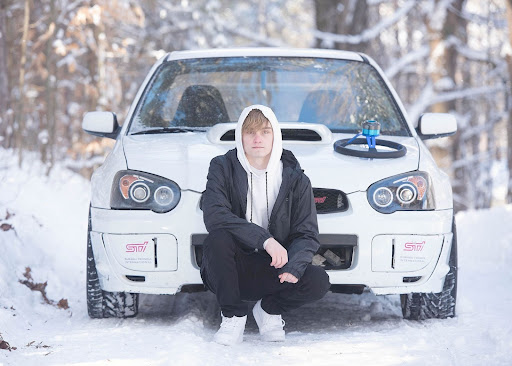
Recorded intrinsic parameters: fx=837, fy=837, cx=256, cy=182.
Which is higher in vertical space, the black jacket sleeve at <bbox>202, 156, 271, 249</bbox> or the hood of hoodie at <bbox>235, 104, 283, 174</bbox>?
the hood of hoodie at <bbox>235, 104, 283, 174</bbox>

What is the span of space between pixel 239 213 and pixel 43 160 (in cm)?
894

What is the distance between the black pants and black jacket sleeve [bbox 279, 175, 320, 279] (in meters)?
0.13

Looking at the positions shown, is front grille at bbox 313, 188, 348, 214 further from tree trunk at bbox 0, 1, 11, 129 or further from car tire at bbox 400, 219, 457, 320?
tree trunk at bbox 0, 1, 11, 129

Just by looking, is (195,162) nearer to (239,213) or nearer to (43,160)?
(239,213)

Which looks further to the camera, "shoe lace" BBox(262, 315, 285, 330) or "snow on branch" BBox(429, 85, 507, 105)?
"snow on branch" BBox(429, 85, 507, 105)

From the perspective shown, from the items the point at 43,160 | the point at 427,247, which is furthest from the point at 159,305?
the point at 43,160

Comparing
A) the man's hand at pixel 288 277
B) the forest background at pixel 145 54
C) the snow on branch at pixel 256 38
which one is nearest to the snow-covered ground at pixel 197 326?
the man's hand at pixel 288 277

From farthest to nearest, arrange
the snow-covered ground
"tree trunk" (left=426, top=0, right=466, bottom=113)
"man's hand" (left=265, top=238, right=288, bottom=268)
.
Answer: "tree trunk" (left=426, top=0, right=466, bottom=113) → "man's hand" (left=265, top=238, right=288, bottom=268) → the snow-covered ground

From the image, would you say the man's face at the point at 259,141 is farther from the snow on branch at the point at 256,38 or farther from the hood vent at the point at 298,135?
the snow on branch at the point at 256,38

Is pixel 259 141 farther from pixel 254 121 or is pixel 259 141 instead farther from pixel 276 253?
pixel 276 253

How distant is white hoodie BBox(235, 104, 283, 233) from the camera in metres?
4.27

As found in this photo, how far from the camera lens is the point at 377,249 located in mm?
4449

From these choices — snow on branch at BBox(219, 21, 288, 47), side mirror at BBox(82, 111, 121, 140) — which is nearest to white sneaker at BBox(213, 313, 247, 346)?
side mirror at BBox(82, 111, 121, 140)

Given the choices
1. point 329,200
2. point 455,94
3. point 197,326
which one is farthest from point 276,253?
point 455,94
